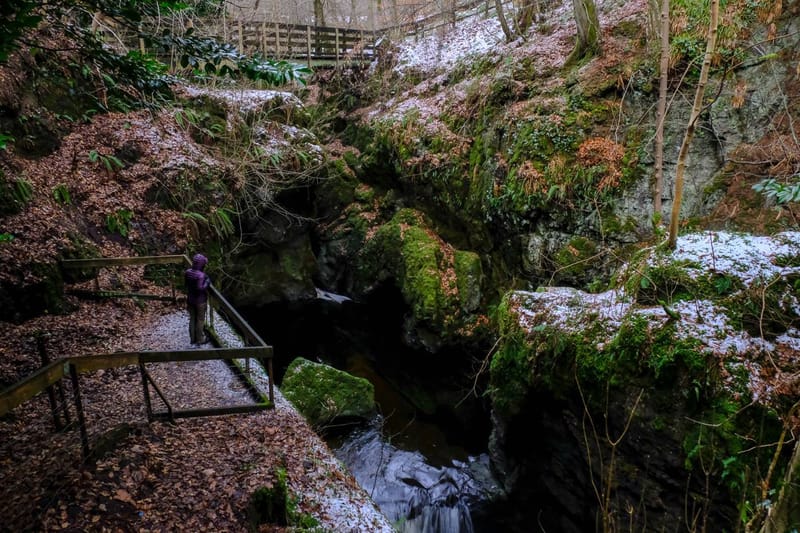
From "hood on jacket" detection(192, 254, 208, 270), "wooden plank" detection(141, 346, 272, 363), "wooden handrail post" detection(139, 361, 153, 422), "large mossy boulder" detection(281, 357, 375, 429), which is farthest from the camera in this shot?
"large mossy boulder" detection(281, 357, 375, 429)

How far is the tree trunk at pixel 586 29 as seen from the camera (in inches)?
414

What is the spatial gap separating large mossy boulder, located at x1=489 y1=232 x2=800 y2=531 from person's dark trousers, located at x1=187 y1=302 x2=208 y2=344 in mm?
5132

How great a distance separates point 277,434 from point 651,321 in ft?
16.7

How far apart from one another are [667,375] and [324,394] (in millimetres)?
6740

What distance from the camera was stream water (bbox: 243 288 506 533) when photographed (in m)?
8.16

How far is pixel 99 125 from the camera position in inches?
453

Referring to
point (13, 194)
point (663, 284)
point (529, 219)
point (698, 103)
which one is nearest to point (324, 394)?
point (529, 219)

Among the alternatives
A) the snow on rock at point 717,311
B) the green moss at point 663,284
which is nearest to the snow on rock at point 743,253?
the snow on rock at point 717,311

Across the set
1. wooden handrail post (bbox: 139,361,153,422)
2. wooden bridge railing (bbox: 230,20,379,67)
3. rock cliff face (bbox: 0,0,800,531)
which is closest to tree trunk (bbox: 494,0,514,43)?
rock cliff face (bbox: 0,0,800,531)

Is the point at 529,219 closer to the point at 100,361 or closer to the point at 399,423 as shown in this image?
the point at 399,423

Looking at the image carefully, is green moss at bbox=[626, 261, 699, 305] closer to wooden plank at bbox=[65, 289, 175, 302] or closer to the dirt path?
the dirt path

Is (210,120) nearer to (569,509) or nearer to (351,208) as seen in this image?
(351,208)

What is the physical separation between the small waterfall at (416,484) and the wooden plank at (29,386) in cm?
626

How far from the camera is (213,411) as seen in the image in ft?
17.2
